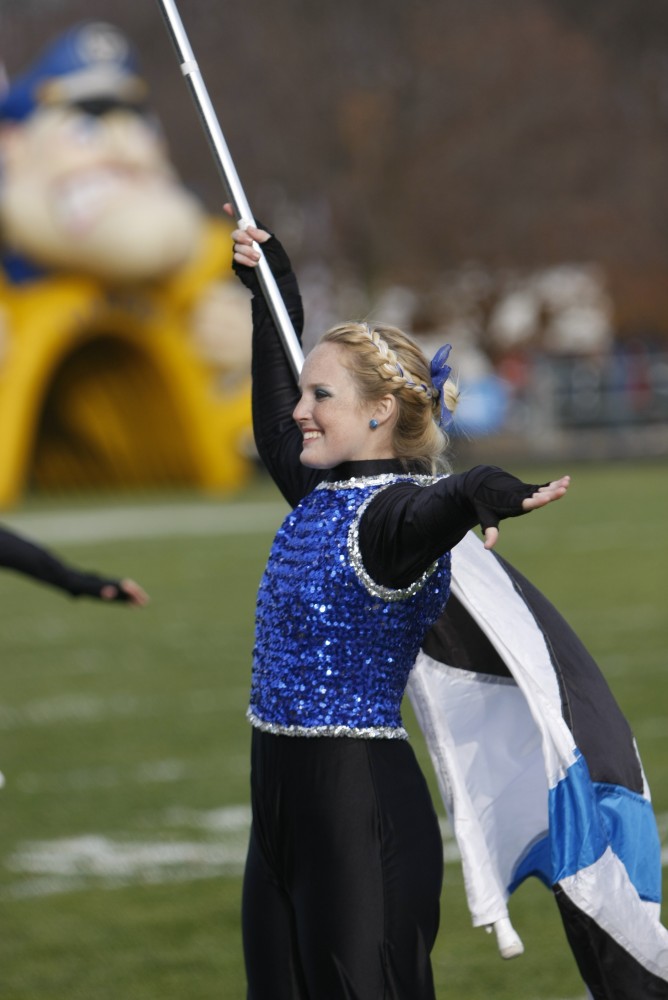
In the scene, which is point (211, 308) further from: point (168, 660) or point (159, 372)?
point (168, 660)

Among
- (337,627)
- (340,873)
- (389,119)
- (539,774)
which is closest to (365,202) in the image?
(389,119)

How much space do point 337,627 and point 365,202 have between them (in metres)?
32.2

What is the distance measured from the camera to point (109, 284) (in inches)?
816

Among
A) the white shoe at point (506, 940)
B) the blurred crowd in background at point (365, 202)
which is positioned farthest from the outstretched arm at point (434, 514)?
the blurred crowd in background at point (365, 202)

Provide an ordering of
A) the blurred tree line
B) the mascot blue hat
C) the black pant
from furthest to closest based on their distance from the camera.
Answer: the blurred tree line
the mascot blue hat
the black pant

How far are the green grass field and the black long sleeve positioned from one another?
91 centimetres

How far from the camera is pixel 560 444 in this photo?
92.7ft

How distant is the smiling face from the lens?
2.91 m

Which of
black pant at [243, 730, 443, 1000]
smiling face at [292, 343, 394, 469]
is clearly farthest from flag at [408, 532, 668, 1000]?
smiling face at [292, 343, 394, 469]

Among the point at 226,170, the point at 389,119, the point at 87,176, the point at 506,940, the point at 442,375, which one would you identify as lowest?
the point at 389,119

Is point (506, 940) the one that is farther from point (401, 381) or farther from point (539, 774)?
point (401, 381)

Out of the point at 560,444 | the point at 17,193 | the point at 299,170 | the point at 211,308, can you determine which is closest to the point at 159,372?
the point at 211,308

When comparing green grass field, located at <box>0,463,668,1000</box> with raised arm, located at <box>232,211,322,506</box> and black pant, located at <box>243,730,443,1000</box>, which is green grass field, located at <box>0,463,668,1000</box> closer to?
black pant, located at <box>243,730,443,1000</box>

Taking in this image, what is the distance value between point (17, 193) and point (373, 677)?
18.0m
